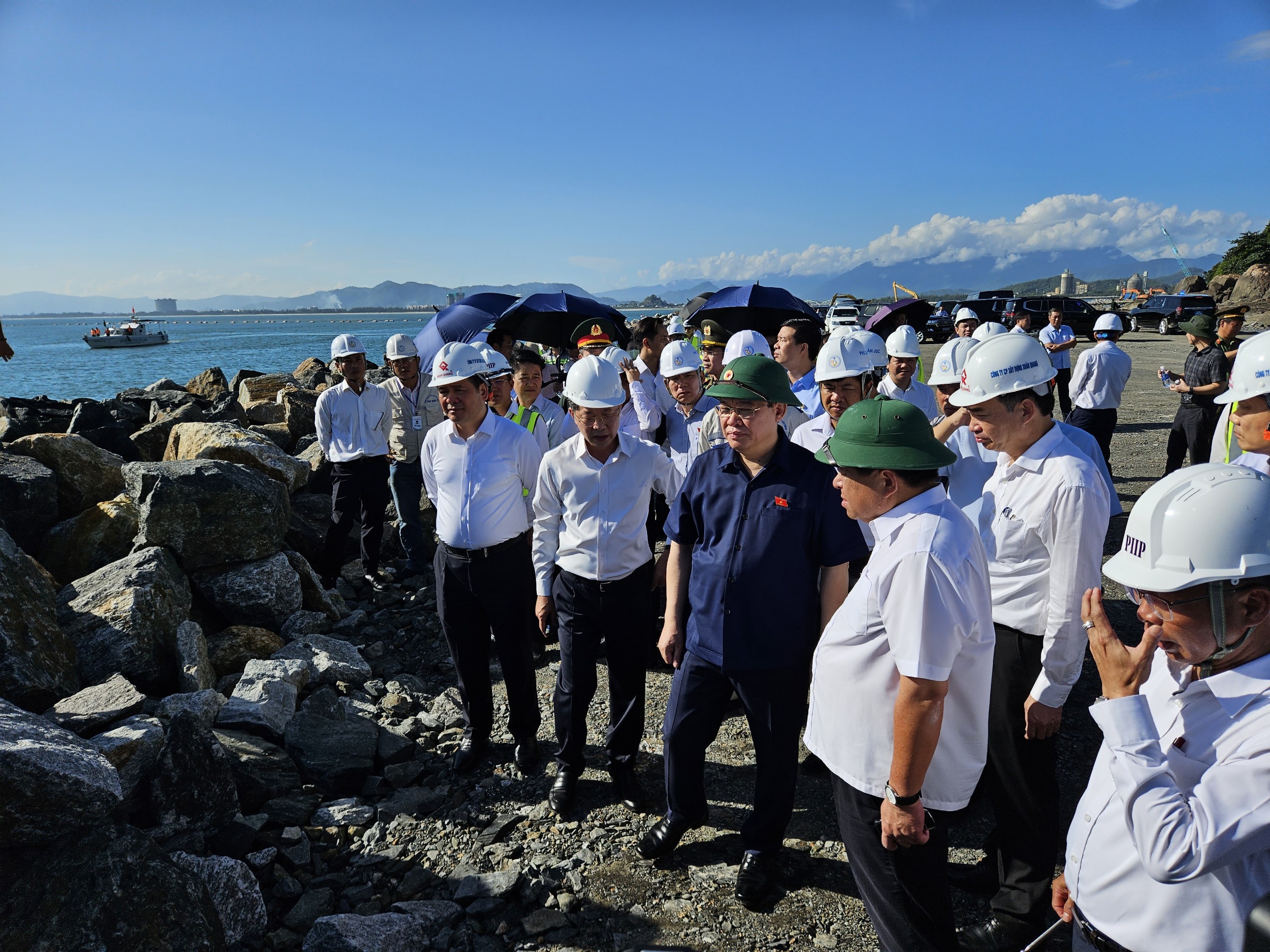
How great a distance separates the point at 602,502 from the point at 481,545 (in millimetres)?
841

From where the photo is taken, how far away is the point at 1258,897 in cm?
148

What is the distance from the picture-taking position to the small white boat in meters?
69.8

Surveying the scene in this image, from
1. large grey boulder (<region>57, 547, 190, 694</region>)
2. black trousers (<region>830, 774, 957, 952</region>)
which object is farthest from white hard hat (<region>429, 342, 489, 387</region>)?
black trousers (<region>830, 774, 957, 952</region>)

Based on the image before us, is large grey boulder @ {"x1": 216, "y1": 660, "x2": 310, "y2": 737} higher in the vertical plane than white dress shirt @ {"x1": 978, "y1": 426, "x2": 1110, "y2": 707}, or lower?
lower

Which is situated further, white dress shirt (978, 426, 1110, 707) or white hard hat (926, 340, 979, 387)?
white hard hat (926, 340, 979, 387)

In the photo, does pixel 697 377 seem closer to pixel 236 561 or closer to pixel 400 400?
pixel 400 400

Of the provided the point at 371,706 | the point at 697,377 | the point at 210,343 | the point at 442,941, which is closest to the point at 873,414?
the point at 442,941

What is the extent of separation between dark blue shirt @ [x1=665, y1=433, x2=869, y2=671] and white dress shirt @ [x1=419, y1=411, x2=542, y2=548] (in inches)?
59.9

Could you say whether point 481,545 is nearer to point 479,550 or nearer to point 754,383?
point 479,550

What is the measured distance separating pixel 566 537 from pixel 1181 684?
2.82 metres

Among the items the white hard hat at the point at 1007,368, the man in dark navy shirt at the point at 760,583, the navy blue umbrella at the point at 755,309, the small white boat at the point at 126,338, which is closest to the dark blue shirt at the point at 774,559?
the man in dark navy shirt at the point at 760,583

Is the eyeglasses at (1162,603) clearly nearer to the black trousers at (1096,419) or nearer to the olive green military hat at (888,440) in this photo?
the olive green military hat at (888,440)

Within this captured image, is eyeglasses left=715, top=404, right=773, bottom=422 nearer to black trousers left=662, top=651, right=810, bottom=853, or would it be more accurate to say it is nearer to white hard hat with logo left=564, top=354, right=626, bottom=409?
white hard hat with logo left=564, top=354, right=626, bottom=409

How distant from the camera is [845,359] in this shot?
14.7ft
